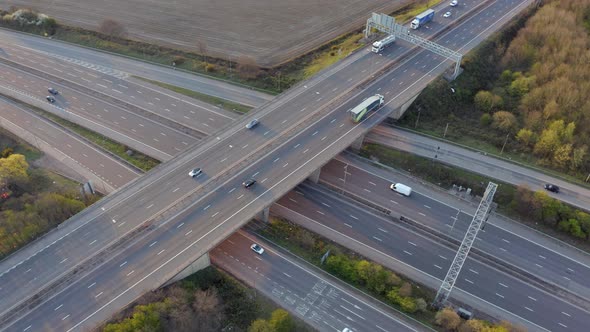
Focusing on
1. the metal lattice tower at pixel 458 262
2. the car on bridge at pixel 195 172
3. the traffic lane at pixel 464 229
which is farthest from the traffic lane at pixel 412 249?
the car on bridge at pixel 195 172

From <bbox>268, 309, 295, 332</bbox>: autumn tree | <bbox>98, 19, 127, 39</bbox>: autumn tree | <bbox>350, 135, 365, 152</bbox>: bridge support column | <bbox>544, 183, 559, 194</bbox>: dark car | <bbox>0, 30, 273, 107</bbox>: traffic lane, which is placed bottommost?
<bbox>268, 309, 295, 332</bbox>: autumn tree

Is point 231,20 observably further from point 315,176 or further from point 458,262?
point 458,262

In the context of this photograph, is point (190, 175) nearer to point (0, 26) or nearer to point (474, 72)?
point (474, 72)

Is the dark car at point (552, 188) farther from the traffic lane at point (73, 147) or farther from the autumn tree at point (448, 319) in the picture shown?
the traffic lane at point (73, 147)

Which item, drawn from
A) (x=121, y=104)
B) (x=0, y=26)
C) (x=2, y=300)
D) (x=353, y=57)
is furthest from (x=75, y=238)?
(x=0, y=26)

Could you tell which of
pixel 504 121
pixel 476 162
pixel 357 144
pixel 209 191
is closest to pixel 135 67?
pixel 209 191

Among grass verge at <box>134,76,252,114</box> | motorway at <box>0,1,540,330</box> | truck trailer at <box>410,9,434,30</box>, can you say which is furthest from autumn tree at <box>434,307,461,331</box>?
truck trailer at <box>410,9,434,30</box>

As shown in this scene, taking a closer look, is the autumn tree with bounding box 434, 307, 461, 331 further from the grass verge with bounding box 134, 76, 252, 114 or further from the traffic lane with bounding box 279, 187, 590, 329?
the grass verge with bounding box 134, 76, 252, 114
